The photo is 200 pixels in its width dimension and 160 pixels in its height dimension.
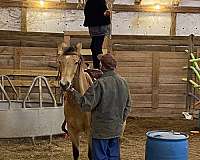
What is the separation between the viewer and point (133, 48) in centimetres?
1221

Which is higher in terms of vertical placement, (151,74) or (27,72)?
(27,72)

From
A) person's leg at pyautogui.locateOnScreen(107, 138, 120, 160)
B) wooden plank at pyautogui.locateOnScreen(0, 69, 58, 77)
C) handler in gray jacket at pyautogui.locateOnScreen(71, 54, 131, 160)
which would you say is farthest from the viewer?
wooden plank at pyautogui.locateOnScreen(0, 69, 58, 77)

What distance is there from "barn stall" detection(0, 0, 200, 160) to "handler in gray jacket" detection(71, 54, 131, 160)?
5.20 m

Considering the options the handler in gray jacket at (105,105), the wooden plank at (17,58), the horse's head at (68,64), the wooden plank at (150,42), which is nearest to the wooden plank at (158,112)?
the wooden plank at (150,42)

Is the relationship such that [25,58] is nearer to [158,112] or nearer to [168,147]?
[158,112]

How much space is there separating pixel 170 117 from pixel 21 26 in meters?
4.71

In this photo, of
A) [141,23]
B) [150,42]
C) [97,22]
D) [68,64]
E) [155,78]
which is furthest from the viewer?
[141,23]

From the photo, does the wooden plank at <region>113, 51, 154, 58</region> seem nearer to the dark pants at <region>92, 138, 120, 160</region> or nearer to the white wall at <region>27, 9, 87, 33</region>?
the white wall at <region>27, 9, 87, 33</region>

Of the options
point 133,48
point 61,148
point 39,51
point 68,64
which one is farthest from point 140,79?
point 68,64

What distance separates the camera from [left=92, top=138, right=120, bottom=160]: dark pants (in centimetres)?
464

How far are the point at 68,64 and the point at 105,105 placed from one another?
0.82 meters

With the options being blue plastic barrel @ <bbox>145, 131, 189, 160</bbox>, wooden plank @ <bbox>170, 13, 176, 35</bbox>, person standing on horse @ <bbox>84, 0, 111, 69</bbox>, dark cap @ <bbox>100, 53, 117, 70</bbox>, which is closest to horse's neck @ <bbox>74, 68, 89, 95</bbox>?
dark cap @ <bbox>100, 53, 117, 70</bbox>

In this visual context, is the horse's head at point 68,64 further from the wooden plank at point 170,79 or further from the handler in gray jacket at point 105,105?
the wooden plank at point 170,79

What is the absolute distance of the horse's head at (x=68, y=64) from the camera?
16.3 ft
